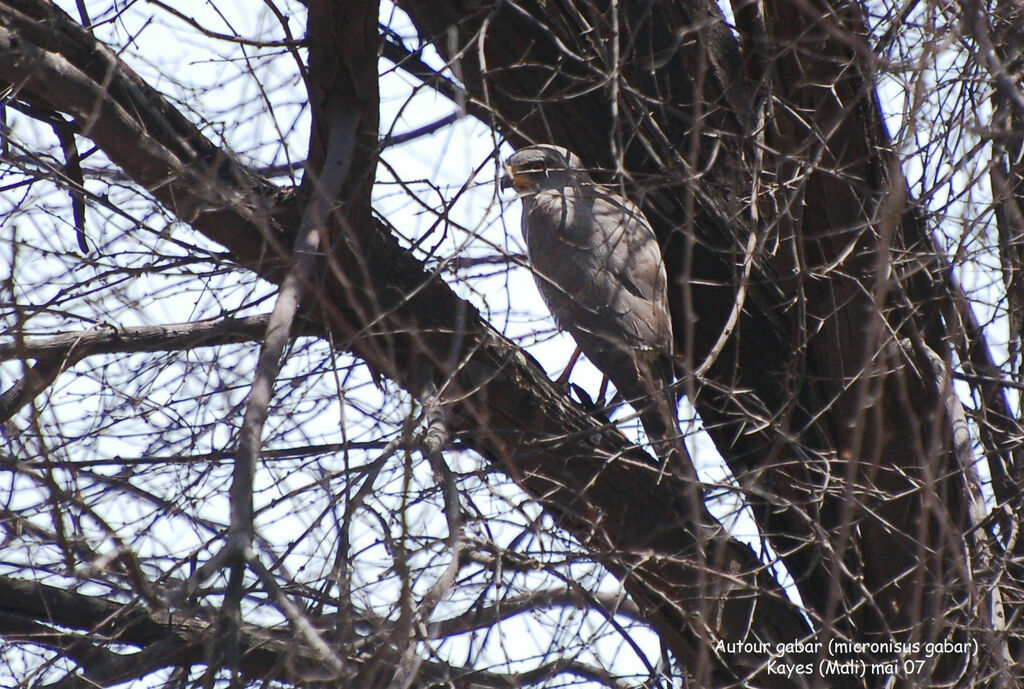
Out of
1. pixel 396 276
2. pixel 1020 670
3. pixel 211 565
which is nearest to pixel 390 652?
pixel 211 565

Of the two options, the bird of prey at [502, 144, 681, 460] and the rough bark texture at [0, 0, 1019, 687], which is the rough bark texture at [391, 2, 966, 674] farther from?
the bird of prey at [502, 144, 681, 460]

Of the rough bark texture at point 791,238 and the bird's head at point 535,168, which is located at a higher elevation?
the bird's head at point 535,168

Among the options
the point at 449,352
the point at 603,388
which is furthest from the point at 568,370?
the point at 449,352

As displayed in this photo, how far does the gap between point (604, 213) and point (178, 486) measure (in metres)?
2.18

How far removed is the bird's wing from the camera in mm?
4734

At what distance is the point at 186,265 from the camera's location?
351cm

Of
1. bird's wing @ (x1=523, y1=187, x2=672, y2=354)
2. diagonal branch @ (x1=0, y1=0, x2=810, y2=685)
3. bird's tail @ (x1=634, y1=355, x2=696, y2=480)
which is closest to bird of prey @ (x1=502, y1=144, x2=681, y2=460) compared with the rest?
bird's wing @ (x1=523, y1=187, x2=672, y2=354)

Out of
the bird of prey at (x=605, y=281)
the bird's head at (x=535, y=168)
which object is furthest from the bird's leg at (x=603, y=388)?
the bird's head at (x=535, y=168)

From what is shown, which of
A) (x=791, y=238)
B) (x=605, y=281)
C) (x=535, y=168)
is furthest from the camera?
(x=535, y=168)

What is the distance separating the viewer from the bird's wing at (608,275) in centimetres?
473

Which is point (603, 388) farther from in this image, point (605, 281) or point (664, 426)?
point (664, 426)

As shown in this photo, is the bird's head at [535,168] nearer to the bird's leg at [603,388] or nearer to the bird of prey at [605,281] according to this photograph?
the bird of prey at [605,281]

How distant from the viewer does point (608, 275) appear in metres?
4.92

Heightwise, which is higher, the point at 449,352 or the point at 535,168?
the point at 535,168
